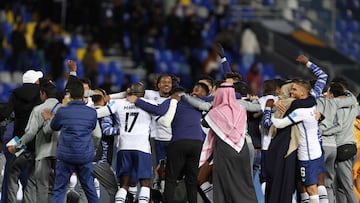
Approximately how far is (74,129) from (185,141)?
1.89m

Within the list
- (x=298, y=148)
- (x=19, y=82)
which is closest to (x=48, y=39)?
(x=19, y=82)

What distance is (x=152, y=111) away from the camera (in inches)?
603

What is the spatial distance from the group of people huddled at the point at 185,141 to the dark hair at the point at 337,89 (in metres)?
0.01

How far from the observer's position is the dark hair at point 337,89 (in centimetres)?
1611

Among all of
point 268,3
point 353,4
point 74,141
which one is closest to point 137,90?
point 74,141

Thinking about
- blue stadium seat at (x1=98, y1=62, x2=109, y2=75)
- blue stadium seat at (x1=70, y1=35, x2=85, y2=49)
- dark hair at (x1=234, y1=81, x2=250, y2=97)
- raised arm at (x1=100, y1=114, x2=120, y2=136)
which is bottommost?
blue stadium seat at (x1=98, y1=62, x2=109, y2=75)

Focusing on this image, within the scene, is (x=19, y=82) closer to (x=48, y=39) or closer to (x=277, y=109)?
(x=48, y=39)

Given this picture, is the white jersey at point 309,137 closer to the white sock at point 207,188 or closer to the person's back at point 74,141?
the white sock at point 207,188

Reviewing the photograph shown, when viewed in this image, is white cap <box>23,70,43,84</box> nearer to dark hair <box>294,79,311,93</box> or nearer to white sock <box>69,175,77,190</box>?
white sock <box>69,175,77,190</box>

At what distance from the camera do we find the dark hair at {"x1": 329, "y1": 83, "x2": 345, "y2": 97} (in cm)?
1611

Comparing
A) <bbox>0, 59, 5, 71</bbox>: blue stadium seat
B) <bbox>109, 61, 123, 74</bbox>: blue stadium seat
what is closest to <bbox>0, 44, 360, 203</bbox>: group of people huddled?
<bbox>0, 59, 5, 71</bbox>: blue stadium seat

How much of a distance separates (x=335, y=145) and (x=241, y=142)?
195 cm

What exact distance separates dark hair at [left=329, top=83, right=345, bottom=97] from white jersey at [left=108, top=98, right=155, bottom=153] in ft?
9.14

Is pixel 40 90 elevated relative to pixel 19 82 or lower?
elevated
